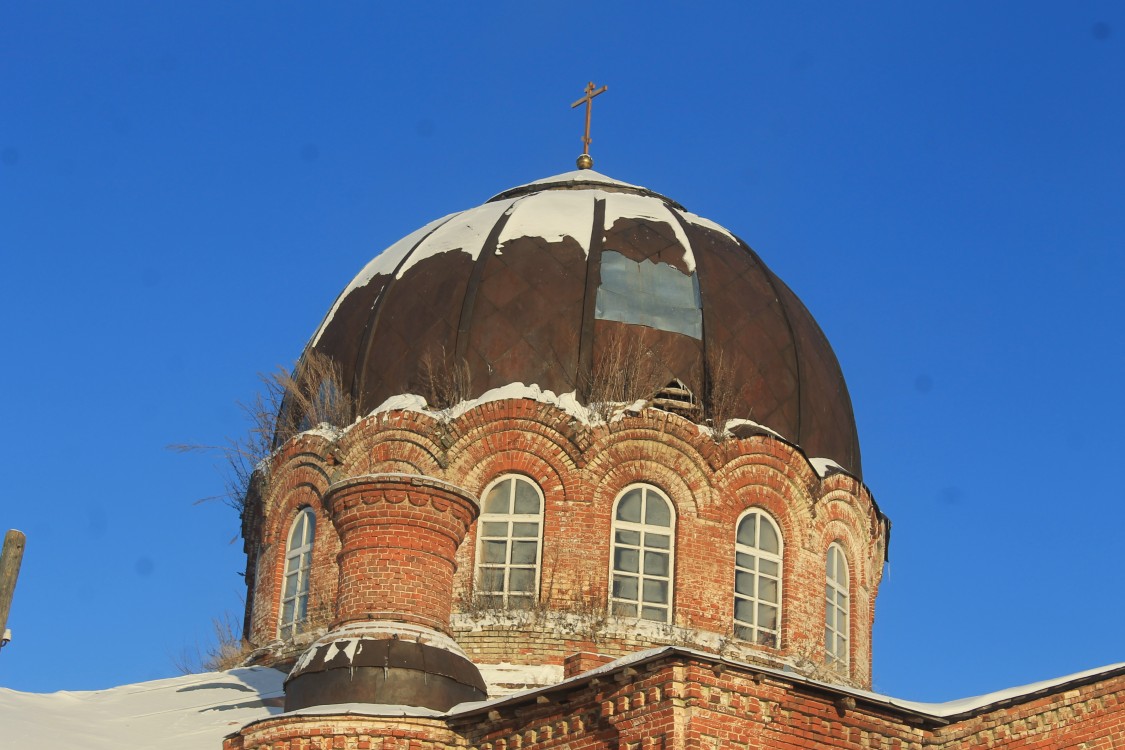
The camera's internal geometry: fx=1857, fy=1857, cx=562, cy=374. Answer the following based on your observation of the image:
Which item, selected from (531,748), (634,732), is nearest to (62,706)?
(531,748)

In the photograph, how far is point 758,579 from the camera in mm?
21234

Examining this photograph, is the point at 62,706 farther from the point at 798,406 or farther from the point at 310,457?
the point at 798,406

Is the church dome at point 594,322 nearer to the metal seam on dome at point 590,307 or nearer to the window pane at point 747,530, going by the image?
the metal seam on dome at point 590,307

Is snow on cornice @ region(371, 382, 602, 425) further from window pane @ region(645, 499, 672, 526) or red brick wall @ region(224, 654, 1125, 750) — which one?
red brick wall @ region(224, 654, 1125, 750)

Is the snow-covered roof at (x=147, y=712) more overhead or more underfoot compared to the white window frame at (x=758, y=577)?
more underfoot

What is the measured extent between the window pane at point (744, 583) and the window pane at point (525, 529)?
7.72 ft

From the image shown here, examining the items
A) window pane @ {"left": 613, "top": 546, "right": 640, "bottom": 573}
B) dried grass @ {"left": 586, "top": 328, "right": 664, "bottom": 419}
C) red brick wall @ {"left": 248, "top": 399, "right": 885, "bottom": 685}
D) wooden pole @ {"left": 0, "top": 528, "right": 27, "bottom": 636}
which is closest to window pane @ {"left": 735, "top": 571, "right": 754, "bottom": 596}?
red brick wall @ {"left": 248, "top": 399, "right": 885, "bottom": 685}

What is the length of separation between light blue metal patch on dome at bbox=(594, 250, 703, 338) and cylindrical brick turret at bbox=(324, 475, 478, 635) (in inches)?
187

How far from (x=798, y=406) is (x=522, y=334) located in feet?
11.5

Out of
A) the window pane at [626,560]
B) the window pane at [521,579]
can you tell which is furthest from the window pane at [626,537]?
the window pane at [521,579]

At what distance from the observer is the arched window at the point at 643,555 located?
20.5 m

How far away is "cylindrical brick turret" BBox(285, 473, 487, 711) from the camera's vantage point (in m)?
17.0

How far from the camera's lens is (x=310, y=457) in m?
22.2

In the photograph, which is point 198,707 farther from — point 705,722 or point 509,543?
point 705,722
